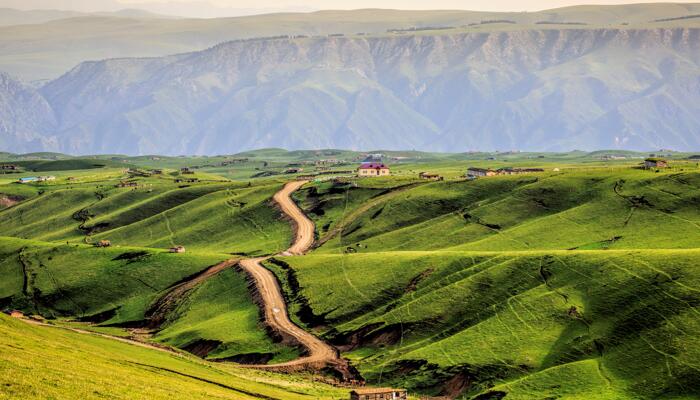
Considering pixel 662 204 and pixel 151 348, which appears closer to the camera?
pixel 151 348

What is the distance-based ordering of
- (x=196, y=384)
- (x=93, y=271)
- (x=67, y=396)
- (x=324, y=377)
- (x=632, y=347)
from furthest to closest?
(x=93, y=271)
(x=324, y=377)
(x=632, y=347)
(x=196, y=384)
(x=67, y=396)

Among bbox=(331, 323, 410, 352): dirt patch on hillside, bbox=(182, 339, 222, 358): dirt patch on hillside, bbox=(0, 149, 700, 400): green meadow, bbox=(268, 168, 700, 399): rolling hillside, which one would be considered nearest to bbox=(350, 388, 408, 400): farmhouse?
bbox=(0, 149, 700, 400): green meadow

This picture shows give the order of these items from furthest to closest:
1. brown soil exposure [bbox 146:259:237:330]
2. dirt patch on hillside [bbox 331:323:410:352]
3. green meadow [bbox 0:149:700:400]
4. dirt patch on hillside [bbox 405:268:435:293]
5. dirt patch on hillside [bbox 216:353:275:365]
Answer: brown soil exposure [bbox 146:259:237:330], dirt patch on hillside [bbox 405:268:435:293], dirt patch on hillside [bbox 216:353:275:365], dirt patch on hillside [bbox 331:323:410:352], green meadow [bbox 0:149:700:400]

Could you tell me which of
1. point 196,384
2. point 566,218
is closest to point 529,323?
point 196,384

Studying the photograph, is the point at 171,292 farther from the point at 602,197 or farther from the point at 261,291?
the point at 602,197

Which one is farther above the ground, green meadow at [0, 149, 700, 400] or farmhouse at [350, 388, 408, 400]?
green meadow at [0, 149, 700, 400]

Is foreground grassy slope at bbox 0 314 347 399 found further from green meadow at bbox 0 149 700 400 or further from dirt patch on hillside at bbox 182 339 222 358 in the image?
dirt patch on hillside at bbox 182 339 222 358

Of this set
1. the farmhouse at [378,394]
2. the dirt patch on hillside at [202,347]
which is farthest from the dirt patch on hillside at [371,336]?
the farmhouse at [378,394]

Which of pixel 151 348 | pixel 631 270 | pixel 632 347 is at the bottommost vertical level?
pixel 151 348
